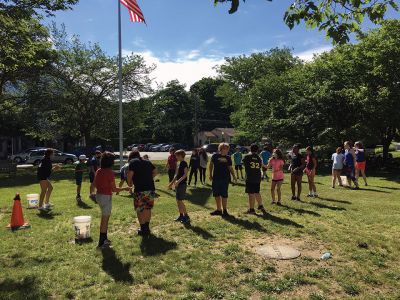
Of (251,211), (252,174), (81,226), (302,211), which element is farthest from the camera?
(302,211)

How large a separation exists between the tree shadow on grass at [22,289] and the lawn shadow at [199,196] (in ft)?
21.4

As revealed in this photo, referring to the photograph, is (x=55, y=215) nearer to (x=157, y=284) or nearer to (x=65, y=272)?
(x=65, y=272)

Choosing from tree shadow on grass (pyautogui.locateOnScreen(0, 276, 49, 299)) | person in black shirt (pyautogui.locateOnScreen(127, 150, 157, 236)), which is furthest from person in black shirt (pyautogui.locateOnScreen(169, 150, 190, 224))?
tree shadow on grass (pyautogui.locateOnScreen(0, 276, 49, 299))

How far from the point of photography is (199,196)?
43.1 feet

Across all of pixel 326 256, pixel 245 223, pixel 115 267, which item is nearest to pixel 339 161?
pixel 245 223

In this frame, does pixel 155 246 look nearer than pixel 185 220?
Yes

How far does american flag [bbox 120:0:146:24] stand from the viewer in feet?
58.2

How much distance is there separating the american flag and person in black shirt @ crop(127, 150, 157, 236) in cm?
1193

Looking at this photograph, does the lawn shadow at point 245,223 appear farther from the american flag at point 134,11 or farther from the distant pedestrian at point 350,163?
the american flag at point 134,11

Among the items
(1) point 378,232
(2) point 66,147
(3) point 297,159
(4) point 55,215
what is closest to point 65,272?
(4) point 55,215

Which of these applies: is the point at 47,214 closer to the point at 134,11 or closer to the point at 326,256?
the point at 326,256

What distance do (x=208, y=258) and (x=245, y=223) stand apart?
2549mm

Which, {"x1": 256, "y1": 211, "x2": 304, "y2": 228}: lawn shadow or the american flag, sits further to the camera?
the american flag

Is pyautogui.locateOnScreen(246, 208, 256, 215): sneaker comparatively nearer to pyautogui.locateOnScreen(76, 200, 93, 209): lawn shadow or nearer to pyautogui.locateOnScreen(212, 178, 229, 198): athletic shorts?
pyautogui.locateOnScreen(212, 178, 229, 198): athletic shorts
